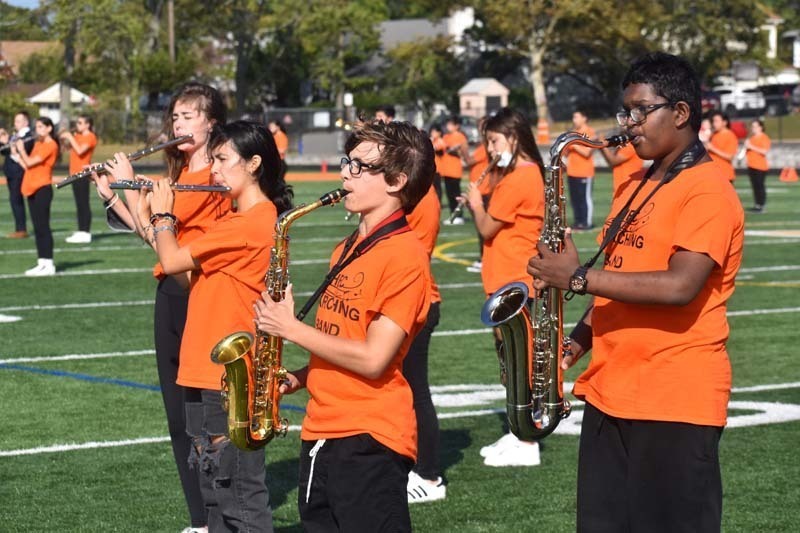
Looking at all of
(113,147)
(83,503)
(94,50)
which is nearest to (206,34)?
(94,50)

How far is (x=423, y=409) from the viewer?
24.3 feet

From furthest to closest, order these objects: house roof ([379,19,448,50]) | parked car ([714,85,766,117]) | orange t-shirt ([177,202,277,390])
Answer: house roof ([379,19,448,50]), parked car ([714,85,766,117]), orange t-shirt ([177,202,277,390])

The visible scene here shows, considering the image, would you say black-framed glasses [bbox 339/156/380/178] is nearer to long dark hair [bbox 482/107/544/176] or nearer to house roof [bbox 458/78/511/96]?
long dark hair [bbox 482/107/544/176]

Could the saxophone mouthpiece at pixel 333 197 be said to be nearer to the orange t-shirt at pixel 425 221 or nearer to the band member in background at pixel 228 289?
the band member in background at pixel 228 289

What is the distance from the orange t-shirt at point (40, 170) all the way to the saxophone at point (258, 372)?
43.2 feet

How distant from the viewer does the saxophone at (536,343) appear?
4984 millimetres

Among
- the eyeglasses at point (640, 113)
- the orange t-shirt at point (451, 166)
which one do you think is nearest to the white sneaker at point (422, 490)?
the eyeglasses at point (640, 113)

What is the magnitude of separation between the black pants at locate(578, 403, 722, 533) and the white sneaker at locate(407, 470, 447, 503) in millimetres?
2777

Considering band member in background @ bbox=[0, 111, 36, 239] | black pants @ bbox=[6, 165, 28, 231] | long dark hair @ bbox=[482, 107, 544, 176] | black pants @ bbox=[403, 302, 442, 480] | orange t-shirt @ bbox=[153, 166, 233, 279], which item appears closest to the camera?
orange t-shirt @ bbox=[153, 166, 233, 279]

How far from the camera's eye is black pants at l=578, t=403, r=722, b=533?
179 inches

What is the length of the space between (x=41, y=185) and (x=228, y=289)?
1281 centimetres

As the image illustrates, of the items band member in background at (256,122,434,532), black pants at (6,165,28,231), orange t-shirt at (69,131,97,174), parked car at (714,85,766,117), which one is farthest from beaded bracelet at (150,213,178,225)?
parked car at (714,85,766,117)

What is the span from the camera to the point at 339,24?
66.9 metres

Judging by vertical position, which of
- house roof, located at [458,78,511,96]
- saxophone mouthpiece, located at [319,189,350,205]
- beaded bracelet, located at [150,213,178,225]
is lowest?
house roof, located at [458,78,511,96]
